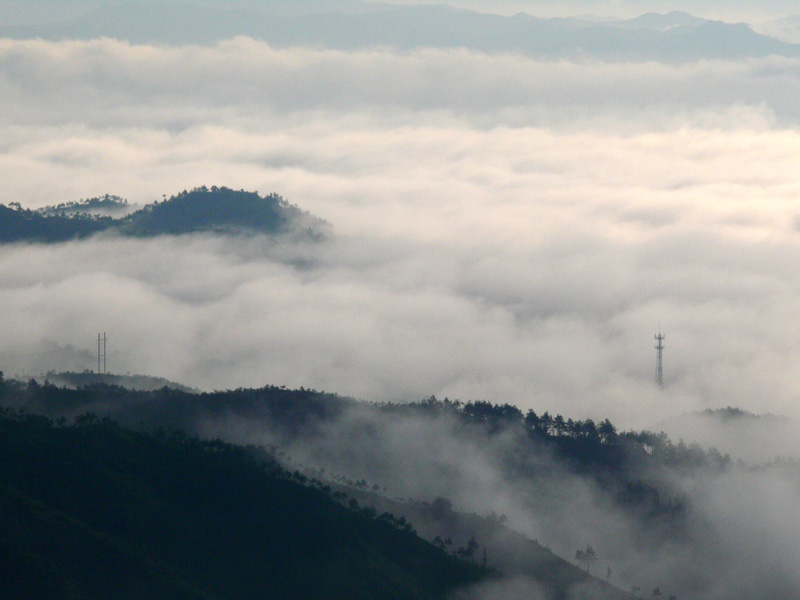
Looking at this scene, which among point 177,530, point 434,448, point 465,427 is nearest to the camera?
point 177,530

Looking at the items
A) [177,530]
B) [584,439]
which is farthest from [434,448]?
[177,530]

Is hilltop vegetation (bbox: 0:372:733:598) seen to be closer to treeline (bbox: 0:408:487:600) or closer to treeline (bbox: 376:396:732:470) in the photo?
treeline (bbox: 376:396:732:470)

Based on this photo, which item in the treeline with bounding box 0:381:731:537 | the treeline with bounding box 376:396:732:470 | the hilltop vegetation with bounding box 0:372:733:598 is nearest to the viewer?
the hilltop vegetation with bounding box 0:372:733:598

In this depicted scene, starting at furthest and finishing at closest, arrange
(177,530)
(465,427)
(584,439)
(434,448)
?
(584,439) < (465,427) < (434,448) < (177,530)

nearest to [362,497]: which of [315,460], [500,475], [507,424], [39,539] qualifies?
[315,460]

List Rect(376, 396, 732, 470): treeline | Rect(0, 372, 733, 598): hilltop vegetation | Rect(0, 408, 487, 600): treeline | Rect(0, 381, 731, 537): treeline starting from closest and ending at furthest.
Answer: Rect(0, 408, 487, 600): treeline → Rect(0, 372, 733, 598): hilltop vegetation → Rect(0, 381, 731, 537): treeline → Rect(376, 396, 732, 470): treeline

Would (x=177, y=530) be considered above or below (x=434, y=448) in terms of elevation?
above

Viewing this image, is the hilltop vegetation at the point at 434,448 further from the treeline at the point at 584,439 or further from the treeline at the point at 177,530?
the treeline at the point at 177,530

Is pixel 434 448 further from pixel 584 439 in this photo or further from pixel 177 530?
pixel 177 530

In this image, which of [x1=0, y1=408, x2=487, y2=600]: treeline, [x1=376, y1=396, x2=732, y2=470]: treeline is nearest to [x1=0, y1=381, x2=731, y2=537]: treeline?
[x1=376, y1=396, x2=732, y2=470]: treeline

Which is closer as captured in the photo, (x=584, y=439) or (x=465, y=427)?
(x=465, y=427)

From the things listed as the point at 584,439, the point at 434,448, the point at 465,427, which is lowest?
the point at 584,439

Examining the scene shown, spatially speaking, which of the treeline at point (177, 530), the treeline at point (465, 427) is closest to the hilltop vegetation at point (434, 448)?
the treeline at point (465, 427)
